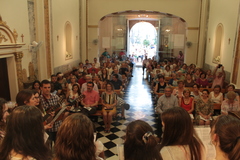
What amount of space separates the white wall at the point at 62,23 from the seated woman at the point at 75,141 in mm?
7573

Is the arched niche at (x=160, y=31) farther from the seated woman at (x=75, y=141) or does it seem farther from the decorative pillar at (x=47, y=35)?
the seated woman at (x=75, y=141)

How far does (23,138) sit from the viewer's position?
1.81m

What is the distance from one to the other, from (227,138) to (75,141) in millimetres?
1154

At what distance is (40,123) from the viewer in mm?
1935

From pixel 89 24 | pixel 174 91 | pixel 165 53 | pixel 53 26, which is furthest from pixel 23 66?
pixel 165 53

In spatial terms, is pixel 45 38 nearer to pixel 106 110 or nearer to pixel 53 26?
pixel 53 26

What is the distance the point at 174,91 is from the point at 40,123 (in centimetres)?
546

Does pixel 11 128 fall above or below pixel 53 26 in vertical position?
below

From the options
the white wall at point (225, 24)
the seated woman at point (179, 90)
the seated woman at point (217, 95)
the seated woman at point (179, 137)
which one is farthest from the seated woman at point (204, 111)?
the seated woman at point (179, 137)

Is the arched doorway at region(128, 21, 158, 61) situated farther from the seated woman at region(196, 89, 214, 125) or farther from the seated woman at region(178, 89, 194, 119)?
the seated woman at region(196, 89, 214, 125)

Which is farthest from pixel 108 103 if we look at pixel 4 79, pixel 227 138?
pixel 227 138

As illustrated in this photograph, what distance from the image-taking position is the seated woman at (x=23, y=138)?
5.85 ft

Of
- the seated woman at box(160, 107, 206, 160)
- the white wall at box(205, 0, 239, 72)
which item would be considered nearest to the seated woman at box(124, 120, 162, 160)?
the seated woman at box(160, 107, 206, 160)

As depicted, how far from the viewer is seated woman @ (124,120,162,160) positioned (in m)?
1.84
